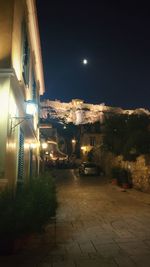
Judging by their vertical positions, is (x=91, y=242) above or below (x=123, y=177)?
below

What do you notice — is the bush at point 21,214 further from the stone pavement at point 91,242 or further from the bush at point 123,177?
the bush at point 123,177

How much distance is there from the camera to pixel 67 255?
662cm

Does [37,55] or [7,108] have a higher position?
[37,55]

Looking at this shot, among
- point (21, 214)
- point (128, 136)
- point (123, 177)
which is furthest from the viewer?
point (128, 136)

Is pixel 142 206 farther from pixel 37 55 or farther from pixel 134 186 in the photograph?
pixel 37 55

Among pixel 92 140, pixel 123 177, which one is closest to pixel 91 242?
pixel 123 177

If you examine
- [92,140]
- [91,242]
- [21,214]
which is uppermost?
[92,140]

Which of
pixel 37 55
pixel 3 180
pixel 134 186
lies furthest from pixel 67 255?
pixel 134 186

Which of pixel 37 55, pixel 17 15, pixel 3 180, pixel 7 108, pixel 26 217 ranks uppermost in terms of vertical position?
pixel 37 55

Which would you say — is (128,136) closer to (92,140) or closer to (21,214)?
(21,214)

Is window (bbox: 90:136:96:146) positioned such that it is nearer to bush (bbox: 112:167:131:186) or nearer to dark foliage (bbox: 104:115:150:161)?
dark foliage (bbox: 104:115:150:161)

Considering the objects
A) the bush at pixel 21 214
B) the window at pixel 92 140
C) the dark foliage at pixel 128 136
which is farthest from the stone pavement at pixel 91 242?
the window at pixel 92 140

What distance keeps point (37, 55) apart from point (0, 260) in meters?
12.9

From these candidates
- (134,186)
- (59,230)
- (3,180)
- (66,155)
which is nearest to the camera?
(3,180)
